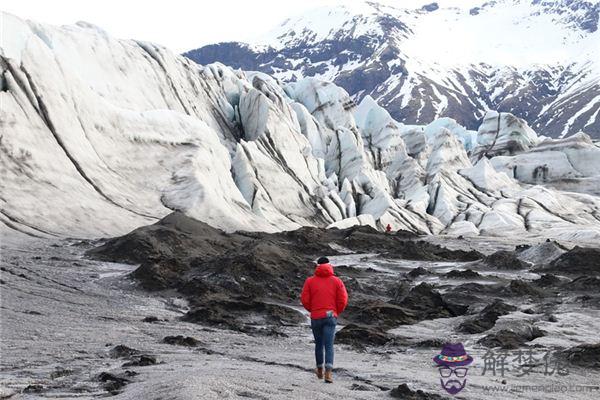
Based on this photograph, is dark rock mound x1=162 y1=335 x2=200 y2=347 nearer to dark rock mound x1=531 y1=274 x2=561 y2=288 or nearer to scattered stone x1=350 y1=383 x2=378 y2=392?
scattered stone x1=350 y1=383 x2=378 y2=392

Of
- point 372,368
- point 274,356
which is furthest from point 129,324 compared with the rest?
point 372,368

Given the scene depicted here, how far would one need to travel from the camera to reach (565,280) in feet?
81.1

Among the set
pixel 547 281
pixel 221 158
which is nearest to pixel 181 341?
pixel 547 281

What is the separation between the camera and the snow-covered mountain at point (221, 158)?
35.8 m

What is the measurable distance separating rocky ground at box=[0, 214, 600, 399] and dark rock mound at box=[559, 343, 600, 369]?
1.4 inches

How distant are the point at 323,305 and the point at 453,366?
3556 mm

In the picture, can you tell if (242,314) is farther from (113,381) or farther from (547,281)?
(547,281)

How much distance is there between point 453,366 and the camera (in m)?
12.7

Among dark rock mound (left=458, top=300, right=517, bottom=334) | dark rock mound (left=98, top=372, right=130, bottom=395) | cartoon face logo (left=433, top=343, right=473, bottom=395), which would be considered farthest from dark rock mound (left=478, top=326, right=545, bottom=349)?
dark rock mound (left=98, top=372, right=130, bottom=395)

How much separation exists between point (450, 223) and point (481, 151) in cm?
3908

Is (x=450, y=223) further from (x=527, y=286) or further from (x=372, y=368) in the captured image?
(x=372, y=368)

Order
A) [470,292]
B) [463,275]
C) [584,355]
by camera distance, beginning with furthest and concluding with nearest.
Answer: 1. [463,275]
2. [470,292]
3. [584,355]

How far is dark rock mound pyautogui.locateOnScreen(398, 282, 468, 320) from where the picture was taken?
19.4 metres

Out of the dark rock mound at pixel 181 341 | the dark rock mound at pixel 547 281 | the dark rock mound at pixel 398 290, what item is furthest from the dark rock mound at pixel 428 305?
the dark rock mound at pixel 181 341
